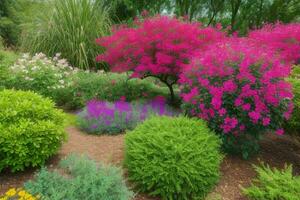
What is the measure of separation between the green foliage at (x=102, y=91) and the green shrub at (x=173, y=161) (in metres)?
3.71

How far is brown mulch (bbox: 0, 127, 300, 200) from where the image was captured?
182 inches

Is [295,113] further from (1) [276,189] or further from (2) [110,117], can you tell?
(2) [110,117]

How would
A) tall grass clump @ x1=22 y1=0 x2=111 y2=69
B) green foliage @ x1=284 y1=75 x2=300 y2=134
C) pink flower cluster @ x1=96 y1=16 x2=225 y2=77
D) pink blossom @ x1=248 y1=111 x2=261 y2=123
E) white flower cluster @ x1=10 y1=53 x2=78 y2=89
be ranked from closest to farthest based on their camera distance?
1. pink blossom @ x1=248 y1=111 x2=261 y2=123
2. green foliage @ x1=284 y1=75 x2=300 y2=134
3. pink flower cluster @ x1=96 y1=16 x2=225 y2=77
4. white flower cluster @ x1=10 y1=53 x2=78 y2=89
5. tall grass clump @ x1=22 y1=0 x2=111 y2=69

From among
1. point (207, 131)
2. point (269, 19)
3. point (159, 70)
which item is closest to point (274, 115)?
point (207, 131)

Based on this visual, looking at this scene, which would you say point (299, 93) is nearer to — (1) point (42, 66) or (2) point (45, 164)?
(2) point (45, 164)

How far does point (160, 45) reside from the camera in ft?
22.9

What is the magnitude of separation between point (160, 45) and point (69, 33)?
4.94m

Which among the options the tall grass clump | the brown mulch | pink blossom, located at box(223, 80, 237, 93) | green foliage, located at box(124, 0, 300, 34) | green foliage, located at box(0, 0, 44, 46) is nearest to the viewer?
the brown mulch

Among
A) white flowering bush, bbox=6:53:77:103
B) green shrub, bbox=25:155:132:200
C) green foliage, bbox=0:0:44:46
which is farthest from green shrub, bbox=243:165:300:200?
green foliage, bbox=0:0:44:46

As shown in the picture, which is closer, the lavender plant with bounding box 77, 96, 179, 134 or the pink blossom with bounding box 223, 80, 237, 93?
the pink blossom with bounding box 223, 80, 237, 93

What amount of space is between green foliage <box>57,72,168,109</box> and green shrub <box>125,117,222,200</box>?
3.71 metres

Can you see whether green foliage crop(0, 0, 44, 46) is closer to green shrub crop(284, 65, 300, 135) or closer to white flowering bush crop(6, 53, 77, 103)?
white flowering bush crop(6, 53, 77, 103)

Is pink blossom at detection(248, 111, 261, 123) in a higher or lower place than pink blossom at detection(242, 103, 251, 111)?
lower

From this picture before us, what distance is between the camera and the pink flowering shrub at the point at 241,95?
5.02m
